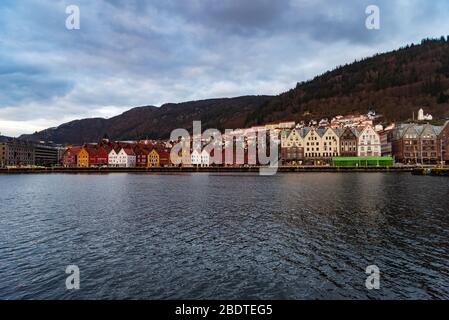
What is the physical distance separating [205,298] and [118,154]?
6548 inches

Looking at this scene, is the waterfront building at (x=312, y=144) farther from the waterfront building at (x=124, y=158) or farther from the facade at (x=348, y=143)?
the waterfront building at (x=124, y=158)

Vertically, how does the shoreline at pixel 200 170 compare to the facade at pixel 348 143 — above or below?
below

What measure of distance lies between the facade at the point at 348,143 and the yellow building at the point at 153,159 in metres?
89.2

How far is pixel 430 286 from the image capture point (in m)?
15.4

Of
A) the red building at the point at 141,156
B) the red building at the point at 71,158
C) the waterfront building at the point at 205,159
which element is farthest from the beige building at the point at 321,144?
the red building at the point at 71,158

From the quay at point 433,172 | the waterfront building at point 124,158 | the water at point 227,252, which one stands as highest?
the waterfront building at point 124,158

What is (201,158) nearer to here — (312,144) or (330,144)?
(312,144)

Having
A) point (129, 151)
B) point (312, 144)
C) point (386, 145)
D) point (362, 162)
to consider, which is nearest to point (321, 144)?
point (312, 144)

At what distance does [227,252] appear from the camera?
20922 mm

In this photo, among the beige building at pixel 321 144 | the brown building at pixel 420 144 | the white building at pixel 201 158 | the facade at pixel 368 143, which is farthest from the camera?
the white building at pixel 201 158

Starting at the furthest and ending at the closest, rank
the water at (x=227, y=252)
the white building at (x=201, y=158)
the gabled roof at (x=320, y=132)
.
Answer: the white building at (x=201, y=158) < the gabled roof at (x=320, y=132) < the water at (x=227, y=252)

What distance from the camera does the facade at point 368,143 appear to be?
136375mm

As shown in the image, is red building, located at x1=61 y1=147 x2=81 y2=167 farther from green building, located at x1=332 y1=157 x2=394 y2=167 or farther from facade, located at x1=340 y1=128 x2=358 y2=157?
facade, located at x1=340 y1=128 x2=358 y2=157

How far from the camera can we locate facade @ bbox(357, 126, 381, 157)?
447ft
